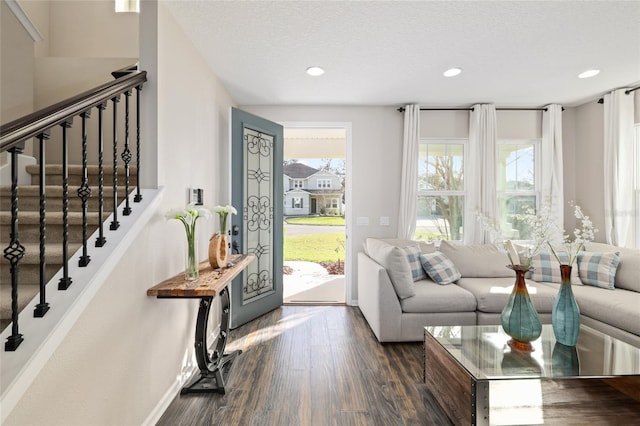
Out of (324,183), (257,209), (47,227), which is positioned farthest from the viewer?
(324,183)

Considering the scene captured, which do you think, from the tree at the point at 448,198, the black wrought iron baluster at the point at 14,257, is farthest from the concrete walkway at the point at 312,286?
the black wrought iron baluster at the point at 14,257

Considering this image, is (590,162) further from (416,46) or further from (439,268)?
(416,46)

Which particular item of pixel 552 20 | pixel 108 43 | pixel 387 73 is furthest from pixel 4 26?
pixel 552 20

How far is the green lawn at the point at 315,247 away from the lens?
22.9 feet

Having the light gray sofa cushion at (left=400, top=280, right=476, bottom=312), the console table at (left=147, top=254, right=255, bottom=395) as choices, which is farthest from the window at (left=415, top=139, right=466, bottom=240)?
the console table at (left=147, top=254, right=255, bottom=395)

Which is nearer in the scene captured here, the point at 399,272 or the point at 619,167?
the point at 399,272

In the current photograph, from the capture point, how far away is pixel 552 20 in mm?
2229

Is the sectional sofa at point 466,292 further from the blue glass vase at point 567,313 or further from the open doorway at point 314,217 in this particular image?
the open doorway at point 314,217

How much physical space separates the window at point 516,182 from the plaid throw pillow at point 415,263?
1601 millimetres

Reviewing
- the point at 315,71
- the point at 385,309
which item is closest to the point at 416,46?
the point at 315,71

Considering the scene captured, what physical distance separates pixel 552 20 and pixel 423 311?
2.54 metres

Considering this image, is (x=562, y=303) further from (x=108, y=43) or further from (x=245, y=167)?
(x=108, y=43)

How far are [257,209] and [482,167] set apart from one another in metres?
2.94

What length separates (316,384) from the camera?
2.33 meters
